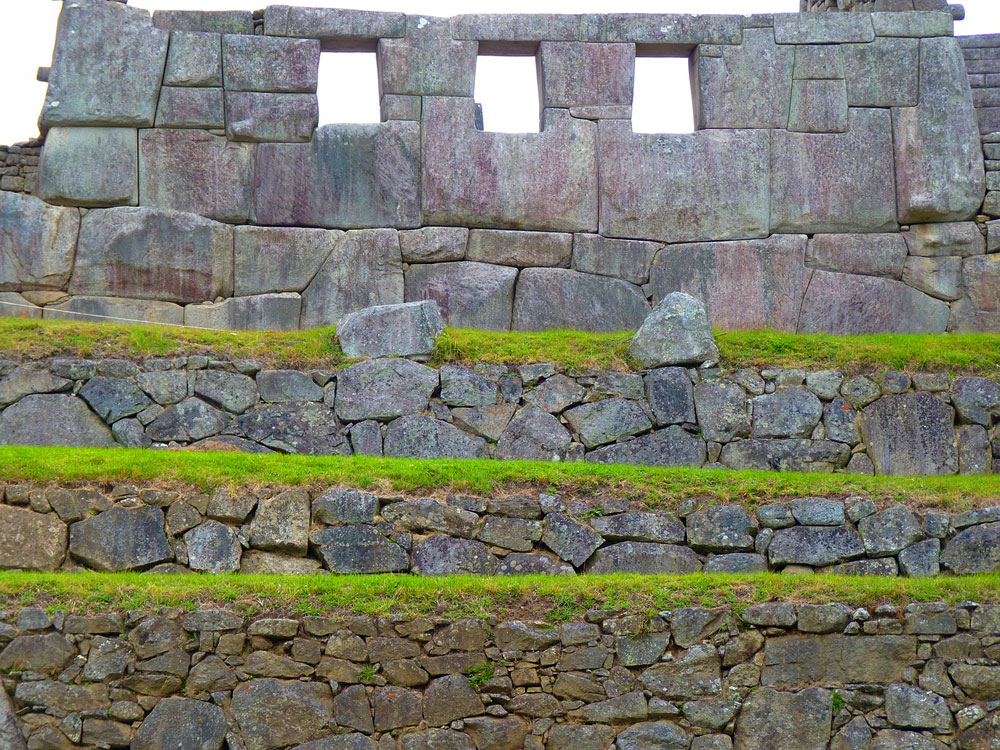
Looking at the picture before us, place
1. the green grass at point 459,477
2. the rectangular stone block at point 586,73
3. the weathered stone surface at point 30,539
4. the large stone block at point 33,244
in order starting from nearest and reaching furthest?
the weathered stone surface at point 30,539 < the green grass at point 459,477 < the large stone block at point 33,244 < the rectangular stone block at point 586,73

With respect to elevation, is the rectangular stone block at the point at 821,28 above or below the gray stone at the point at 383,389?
above

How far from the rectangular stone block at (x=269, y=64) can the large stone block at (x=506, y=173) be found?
1.43 meters

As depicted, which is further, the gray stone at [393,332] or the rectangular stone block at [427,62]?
the rectangular stone block at [427,62]

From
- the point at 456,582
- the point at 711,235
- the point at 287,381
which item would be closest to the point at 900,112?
the point at 711,235

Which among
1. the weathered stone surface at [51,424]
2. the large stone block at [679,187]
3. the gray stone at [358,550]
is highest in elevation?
the large stone block at [679,187]

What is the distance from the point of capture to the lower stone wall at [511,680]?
29.6 ft

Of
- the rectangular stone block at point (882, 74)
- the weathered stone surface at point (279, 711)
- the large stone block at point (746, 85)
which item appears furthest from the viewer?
the rectangular stone block at point (882, 74)

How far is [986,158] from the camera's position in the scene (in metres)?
15.5

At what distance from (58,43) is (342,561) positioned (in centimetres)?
791

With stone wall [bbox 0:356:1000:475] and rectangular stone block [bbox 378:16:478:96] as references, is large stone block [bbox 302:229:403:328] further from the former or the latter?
stone wall [bbox 0:356:1000:475]

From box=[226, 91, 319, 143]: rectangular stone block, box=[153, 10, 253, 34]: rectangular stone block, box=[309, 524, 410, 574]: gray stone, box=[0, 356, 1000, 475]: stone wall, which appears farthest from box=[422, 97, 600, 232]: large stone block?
box=[309, 524, 410, 574]: gray stone

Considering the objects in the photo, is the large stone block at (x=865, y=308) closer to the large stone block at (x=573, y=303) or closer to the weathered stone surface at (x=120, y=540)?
the large stone block at (x=573, y=303)

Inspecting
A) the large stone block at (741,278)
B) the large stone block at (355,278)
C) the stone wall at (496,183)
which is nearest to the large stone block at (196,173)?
the stone wall at (496,183)

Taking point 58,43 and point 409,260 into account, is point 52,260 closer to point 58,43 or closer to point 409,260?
point 58,43
